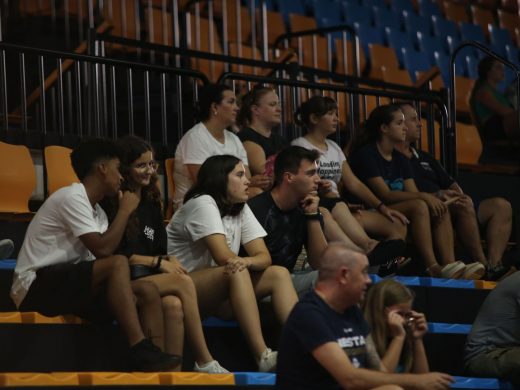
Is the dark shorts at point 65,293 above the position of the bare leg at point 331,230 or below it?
below

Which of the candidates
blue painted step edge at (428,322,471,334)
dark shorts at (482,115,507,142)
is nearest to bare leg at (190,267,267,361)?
blue painted step edge at (428,322,471,334)

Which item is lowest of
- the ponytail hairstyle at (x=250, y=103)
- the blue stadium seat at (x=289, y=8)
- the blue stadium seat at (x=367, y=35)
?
the ponytail hairstyle at (x=250, y=103)

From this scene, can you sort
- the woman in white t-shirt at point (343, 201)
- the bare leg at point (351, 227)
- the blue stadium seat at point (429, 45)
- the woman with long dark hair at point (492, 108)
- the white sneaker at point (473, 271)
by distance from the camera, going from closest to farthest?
the woman in white t-shirt at point (343, 201) < the bare leg at point (351, 227) < the white sneaker at point (473, 271) < the woman with long dark hair at point (492, 108) < the blue stadium seat at point (429, 45)

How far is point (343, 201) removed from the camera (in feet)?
23.4

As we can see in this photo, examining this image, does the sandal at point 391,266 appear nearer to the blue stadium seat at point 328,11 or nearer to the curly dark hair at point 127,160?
the curly dark hair at point 127,160

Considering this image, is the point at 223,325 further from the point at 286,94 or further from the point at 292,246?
the point at 286,94

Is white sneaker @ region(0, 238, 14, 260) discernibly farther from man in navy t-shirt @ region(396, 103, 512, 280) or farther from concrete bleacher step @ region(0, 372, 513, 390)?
man in navy t-shirt @ region(396, 103, 512, 280)

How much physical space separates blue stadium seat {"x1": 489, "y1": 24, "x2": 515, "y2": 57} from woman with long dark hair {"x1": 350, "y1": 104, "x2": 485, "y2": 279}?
6.29 metres

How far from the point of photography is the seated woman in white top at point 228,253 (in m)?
5.38

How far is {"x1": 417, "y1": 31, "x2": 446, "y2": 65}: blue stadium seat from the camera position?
1302 centimetres

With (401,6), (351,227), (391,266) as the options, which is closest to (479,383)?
(391,266)

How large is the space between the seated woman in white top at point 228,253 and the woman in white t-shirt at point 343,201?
1058 mm

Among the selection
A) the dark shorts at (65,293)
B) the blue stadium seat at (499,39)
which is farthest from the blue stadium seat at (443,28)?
the dark shorts at (65,293)

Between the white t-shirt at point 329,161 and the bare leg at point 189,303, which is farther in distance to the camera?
the white t-shirt at point 329,161
